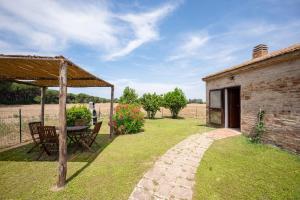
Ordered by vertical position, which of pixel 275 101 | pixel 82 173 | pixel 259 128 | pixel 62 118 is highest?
pixel 275 101

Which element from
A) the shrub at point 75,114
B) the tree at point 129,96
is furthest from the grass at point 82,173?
the tree at point 129,96

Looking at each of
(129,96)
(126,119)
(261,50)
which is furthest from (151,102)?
(261,50)

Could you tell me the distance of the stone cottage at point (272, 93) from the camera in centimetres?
577

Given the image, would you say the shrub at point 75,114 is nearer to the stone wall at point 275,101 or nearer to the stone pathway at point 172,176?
the stone pathway at point 172,176

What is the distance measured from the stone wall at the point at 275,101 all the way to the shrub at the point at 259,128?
18cm

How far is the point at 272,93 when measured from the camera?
6.64 meters

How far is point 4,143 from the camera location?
7.84 meters

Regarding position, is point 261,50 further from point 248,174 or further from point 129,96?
point 129,96

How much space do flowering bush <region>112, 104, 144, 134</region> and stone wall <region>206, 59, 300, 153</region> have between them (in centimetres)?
552

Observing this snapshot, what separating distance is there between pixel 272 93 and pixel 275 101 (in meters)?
0.32

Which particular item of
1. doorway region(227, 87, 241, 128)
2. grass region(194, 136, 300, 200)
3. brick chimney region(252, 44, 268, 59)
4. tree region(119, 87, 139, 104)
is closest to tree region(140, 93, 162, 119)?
tree region(119, 87, 139, 104)

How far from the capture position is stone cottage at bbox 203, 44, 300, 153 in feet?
18.9

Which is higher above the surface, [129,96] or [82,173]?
[129,96]

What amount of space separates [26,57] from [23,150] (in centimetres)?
435
